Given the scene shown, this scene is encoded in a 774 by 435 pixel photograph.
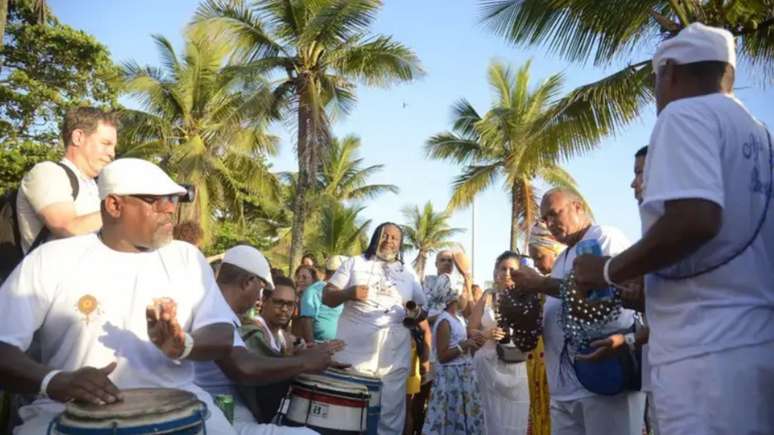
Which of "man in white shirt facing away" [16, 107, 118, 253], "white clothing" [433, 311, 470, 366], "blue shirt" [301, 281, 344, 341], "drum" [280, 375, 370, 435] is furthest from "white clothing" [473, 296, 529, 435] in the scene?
"man in white shirt facing away" [16, 107, 118, 253]

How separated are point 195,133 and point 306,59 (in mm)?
10546

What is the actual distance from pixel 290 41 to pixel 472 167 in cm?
1171

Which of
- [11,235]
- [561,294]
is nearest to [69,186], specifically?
[11,235]

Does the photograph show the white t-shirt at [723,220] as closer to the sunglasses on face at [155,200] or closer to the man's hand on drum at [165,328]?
the man's hand on drum at [165,328]

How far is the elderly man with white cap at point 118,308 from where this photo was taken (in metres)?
2.76

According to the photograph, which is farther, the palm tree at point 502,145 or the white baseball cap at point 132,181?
the palm tree at point 502,145

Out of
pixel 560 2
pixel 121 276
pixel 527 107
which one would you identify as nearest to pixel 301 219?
pixel 560 2

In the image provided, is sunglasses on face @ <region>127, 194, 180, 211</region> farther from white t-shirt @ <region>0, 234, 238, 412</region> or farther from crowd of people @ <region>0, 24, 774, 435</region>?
white t-shirt @ <region>0, 234, 238, 412</region>

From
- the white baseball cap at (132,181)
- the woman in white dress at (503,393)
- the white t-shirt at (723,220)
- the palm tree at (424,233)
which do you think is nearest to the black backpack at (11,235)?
the white baseball cap at (132,181)

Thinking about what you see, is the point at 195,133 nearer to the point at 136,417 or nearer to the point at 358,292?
A: the point at 358,292

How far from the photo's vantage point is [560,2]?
1135cm

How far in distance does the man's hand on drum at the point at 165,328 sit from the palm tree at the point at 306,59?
17.3 metres

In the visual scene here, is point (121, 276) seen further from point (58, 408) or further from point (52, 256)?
point (58, 408)

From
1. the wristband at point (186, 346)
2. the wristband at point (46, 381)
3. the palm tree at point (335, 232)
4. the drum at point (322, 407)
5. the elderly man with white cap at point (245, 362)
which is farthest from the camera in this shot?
the palm tree at point (335, 232)
